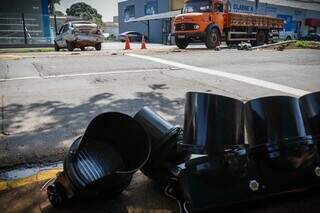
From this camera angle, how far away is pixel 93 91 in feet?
19.7

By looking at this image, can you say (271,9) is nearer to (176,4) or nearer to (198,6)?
(176,4)

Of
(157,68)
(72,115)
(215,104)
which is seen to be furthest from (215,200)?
(157,68)

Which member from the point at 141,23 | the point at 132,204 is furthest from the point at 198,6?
the point at 141,23

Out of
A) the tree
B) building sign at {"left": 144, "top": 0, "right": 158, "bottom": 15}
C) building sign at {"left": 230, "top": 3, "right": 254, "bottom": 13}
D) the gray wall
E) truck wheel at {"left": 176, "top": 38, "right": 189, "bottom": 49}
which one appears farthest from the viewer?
the tree

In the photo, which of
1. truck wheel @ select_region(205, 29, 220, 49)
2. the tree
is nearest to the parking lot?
truck wheel @ select_region(205, 29, 220, 49)

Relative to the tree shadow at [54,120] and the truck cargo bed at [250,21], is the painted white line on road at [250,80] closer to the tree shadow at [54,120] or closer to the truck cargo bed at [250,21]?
the tree shadow at [54,120]

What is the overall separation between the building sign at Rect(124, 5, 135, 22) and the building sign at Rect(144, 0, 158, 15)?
418 cm

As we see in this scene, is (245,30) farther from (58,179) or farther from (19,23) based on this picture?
(58,179)

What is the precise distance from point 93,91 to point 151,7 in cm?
4221

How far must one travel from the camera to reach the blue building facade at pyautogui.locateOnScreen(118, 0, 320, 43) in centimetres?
4206

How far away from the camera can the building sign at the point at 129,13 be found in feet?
167

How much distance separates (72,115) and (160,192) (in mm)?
2364

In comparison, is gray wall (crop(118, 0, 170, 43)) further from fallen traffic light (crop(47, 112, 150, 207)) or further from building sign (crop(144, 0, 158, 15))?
fallen traffic light (crop(47, 112, 150, 207))

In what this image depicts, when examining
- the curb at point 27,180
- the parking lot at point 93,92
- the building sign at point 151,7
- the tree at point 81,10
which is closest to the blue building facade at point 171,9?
the building sign at point 151,7
